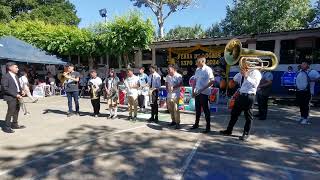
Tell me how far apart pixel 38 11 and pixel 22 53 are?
61.0ft

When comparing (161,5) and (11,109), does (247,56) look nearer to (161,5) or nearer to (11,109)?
(11,109)

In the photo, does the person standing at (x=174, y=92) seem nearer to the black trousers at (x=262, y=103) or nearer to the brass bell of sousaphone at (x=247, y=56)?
the brass bell of sousaphone at (x=247, y=56)

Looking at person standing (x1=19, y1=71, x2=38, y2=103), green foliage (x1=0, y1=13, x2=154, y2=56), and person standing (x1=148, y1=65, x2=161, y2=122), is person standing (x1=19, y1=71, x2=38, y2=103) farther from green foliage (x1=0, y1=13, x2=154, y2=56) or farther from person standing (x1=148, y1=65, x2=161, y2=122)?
green foliage (x1=0, y1=13, x2=154, y2=56)

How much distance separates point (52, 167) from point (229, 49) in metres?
5.20

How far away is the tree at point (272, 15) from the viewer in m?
31.6

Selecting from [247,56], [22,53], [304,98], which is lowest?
[304,98]

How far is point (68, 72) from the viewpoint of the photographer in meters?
10.8

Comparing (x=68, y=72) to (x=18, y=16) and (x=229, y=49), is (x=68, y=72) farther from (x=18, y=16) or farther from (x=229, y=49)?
(x=18, y=16)

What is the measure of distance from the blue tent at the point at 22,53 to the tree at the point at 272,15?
66.4ft

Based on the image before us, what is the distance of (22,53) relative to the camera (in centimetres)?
1800

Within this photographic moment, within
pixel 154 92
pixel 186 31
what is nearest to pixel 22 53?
pixel 154 92

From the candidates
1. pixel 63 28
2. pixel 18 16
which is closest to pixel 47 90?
pixel 63 28

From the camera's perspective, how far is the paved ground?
5.61m

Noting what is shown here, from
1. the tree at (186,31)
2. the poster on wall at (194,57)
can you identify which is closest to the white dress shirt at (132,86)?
the poster on wall at (194,57)
